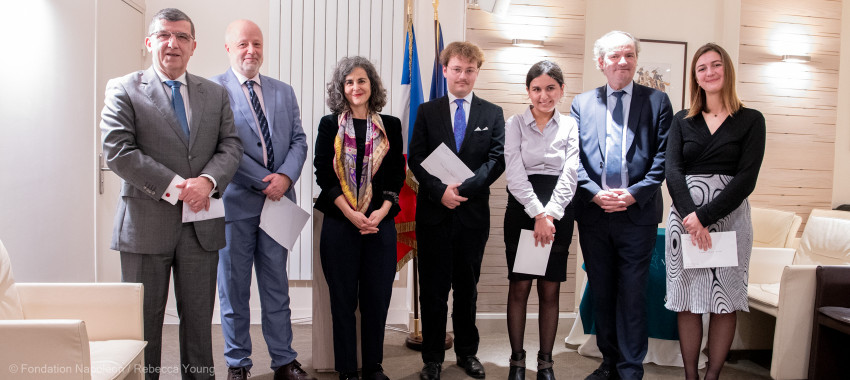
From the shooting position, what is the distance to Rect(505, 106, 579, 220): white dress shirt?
8.89ft

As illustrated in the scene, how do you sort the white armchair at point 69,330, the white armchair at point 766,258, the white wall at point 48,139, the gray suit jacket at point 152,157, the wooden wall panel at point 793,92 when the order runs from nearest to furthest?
the white armchair at point 69,330 < the gray suit jacket at point 152,157 < the white wall at point 48,139 < the white armchair at point 766,258 < the wooden wall panel at point 793,92

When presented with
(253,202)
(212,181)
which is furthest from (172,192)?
(253,202)

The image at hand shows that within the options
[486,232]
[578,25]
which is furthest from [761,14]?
[486,232]

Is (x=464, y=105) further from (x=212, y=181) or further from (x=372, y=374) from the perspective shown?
(x=372, y=374)

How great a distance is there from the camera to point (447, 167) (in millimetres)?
Result: 2820

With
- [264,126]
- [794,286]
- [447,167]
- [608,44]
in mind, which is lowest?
[794,286]

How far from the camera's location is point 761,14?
4.46 m

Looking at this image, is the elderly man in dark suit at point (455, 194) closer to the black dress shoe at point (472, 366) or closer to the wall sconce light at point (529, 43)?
the black dress shoe at point (472, 366)

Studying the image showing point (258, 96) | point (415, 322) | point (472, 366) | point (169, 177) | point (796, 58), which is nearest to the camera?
point (169, 177)

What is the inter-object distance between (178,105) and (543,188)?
1655 mm

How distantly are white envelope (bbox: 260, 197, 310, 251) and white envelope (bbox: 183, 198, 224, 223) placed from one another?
350 mm

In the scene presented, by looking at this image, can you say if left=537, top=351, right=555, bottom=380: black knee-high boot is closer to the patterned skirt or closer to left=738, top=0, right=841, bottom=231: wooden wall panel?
the patterned skirt

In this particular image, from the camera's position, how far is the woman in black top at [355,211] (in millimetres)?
2688

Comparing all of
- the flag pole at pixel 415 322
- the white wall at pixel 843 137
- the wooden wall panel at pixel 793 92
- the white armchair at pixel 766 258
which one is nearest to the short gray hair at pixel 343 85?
the flag pole at pixel 415 322
